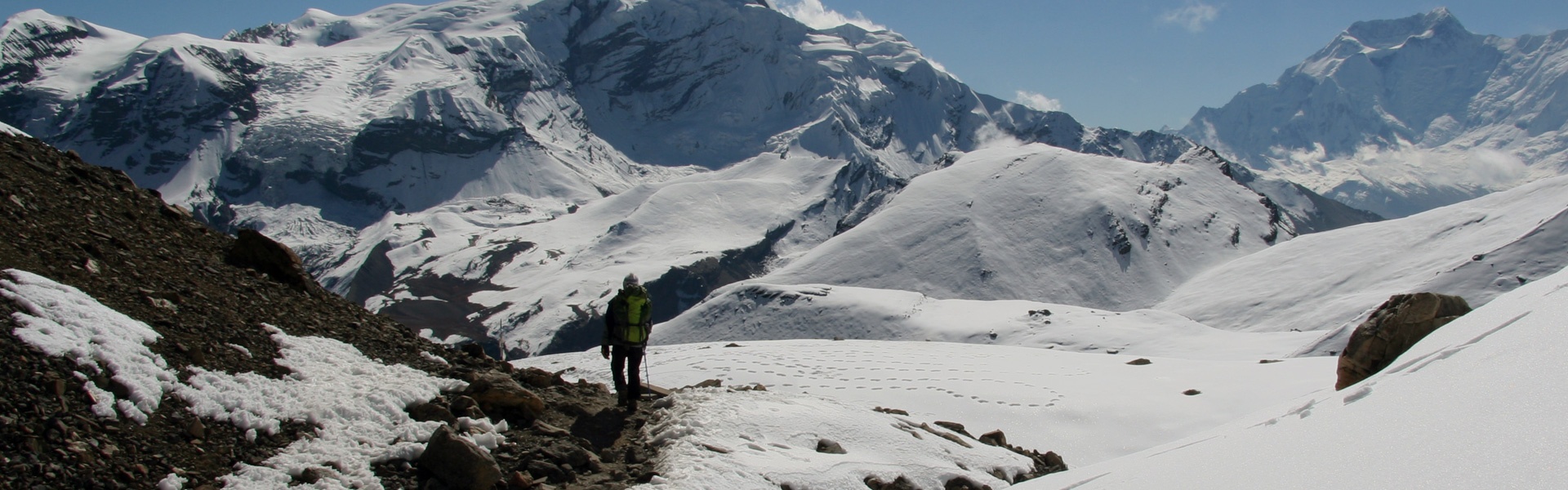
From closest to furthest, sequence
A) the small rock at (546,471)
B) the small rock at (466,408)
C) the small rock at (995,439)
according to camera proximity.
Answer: the small rock at (546,471) → the small rock at (466,408) → the small rock at (995,439)

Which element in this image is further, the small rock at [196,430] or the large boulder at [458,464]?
the large boulder at [458,464]

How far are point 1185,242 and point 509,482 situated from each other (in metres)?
166

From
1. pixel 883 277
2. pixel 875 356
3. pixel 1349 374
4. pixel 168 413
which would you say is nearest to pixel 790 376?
pixel 875 356

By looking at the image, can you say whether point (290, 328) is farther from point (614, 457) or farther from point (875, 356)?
point (875, 356)

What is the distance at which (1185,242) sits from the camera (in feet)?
532

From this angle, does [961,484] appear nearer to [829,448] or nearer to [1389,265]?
[829,448]

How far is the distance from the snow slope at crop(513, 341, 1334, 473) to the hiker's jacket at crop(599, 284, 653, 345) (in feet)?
4.99

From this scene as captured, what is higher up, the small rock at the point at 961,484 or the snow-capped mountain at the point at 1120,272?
the snow-capped mountain at the point at 1120,272

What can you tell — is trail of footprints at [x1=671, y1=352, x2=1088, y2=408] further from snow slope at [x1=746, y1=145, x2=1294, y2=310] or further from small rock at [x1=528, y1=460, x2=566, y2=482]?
snow slope at [x1=746, y1=145, x2=1294, y2=310]

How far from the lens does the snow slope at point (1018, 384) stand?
23422mm

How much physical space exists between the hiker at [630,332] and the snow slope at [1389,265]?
7437 centimetres

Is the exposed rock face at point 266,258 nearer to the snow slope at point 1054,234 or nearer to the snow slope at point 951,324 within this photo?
the snow slope at point 951,324

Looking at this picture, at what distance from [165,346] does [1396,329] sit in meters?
18.4

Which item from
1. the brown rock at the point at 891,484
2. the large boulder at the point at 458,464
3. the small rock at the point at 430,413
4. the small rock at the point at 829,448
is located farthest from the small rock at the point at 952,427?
the large boulder at the point at 458,464
